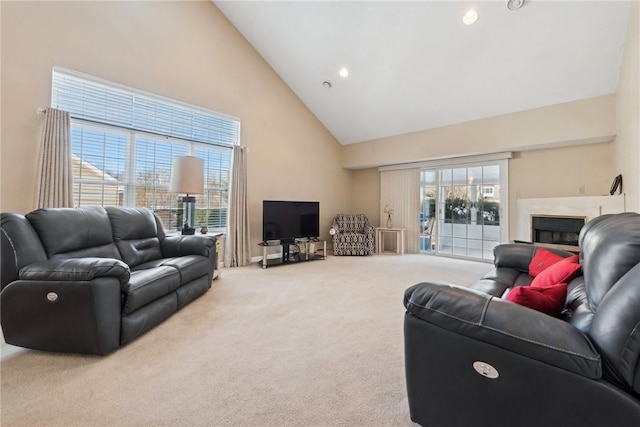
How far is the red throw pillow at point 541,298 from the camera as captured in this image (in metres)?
1.20

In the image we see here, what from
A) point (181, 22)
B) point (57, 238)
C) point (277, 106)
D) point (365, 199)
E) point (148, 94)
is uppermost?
point (181, 22)

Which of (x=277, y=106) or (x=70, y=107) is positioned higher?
(x=277, y=106)

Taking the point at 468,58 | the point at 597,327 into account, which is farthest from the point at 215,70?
the point at 597,327

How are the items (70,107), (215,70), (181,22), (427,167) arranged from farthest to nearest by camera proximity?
1. (427,167)
2. (215,70)
3. (181,22)
4. (70,107)

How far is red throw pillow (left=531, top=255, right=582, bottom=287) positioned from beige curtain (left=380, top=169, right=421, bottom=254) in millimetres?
4317

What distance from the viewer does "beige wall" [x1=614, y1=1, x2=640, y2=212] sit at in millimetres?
2580

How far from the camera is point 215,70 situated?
4.49 meters

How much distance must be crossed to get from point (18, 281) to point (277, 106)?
15.0 feet

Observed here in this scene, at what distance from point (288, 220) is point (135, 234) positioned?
2.49m

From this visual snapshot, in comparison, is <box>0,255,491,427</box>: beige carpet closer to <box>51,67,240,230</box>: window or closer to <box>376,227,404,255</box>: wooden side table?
<box>51,67,240,230</box>: window

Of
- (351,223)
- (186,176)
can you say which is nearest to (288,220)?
(351,223)

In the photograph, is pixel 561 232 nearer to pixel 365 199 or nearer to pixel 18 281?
pixel 365 199

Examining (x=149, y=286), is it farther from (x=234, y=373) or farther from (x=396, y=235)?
(x=396, y=235)

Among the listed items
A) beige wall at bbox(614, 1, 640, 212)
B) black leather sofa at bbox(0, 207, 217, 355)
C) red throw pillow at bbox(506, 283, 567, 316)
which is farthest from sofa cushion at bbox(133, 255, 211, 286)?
beige wall at bbox(614, 1, 640, 212)
